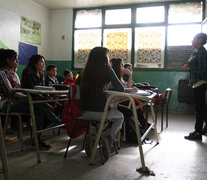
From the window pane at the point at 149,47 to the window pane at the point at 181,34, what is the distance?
0.67ft

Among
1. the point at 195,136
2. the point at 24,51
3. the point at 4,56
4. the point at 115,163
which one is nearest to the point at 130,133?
the point at 115,163

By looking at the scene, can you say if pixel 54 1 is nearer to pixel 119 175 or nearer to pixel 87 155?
pixel 87 155

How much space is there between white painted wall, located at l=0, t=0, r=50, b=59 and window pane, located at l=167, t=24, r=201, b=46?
3.69 metres

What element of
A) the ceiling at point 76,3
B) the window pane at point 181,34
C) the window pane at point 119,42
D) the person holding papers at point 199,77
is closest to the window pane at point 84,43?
the window pane at point 119,42

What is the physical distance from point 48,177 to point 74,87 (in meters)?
0.80

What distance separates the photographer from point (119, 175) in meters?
1.73

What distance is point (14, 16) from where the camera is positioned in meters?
5.36

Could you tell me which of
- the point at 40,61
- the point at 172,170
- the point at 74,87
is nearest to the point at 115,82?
the point at 74,87

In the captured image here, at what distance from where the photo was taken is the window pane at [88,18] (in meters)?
6.43

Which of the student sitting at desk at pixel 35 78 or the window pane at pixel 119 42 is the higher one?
the window pane at pixel 119 42

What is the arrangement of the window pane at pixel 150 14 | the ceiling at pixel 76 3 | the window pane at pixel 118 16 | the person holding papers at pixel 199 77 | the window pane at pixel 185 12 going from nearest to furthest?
the person holding papers at pixel 199 77, the window pane at pixel 185 12, the window pane at pixel 150 14, the ceiling at pixel 76 3, the window pane at pixel 118 16

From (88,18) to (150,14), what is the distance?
1818 millimetres

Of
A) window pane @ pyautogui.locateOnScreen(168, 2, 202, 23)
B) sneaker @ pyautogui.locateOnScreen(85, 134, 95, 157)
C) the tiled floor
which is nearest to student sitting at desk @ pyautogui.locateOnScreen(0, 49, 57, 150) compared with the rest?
the tiled floor

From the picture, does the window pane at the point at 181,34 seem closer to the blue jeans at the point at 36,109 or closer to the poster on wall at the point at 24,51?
the poster on wall at the point at 24,51
